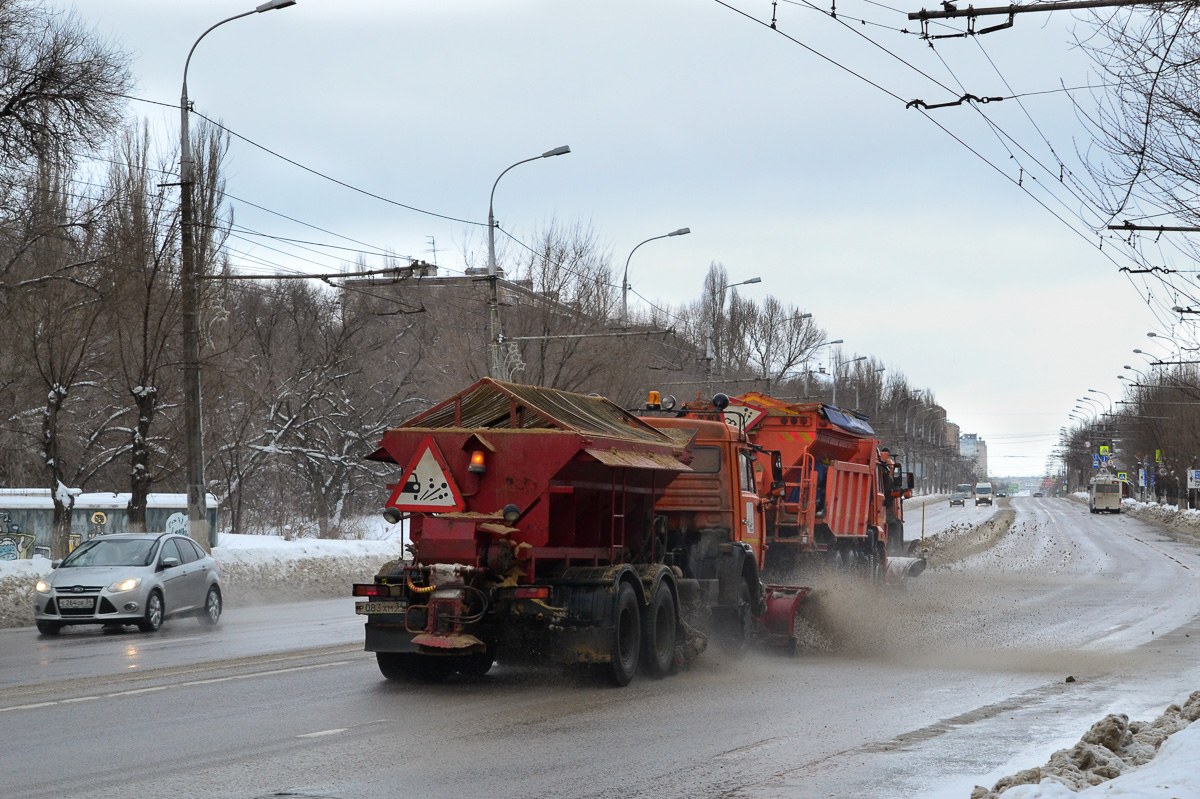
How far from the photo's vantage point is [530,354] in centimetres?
3869

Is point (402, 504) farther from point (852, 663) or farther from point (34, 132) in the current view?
point (34, 132)

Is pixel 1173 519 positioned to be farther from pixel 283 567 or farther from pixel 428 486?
pixel 428 486

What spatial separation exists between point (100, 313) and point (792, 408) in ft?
49.4

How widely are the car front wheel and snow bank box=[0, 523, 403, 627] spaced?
14.0 feet

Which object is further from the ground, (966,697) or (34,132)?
(34,132)

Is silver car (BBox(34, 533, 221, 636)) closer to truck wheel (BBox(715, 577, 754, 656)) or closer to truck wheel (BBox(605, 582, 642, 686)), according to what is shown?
truck wheel (BBox(715, 577, 754, 656))

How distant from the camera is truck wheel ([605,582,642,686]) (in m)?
11.0

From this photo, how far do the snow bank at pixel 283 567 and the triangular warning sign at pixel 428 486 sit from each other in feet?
40.7

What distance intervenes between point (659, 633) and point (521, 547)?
6.41 ft

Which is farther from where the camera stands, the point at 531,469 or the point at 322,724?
the point at 531,469

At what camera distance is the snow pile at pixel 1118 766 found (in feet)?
18.7

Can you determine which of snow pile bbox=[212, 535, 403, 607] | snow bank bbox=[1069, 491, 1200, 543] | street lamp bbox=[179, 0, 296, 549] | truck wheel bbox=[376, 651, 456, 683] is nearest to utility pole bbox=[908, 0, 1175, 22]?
truck wheel bbox=[376, 651, 456, 683]

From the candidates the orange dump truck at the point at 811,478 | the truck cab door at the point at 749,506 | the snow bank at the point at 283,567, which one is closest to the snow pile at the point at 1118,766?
the truck cab door at the point at 749,506

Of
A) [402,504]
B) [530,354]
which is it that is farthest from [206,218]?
[402,504]
